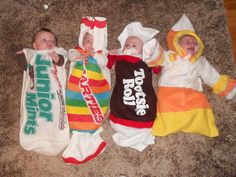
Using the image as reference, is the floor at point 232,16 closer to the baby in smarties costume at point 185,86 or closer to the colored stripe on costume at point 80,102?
the baby in smarties costume at point 185,86

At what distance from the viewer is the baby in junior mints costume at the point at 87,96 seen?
168 cm

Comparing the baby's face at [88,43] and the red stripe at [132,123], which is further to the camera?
the baby's face at [88,43]

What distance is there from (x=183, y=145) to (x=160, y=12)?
2.50 ft

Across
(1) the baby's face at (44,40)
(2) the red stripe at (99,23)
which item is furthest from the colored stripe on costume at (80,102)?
(2) the red stripe at (99,23)

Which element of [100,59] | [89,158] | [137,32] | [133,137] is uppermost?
[137,32]

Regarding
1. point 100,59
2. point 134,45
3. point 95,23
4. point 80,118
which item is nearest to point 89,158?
point 80,118

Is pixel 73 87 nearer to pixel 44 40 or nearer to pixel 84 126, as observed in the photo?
pixel 84 126

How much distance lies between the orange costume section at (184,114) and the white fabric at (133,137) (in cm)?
5

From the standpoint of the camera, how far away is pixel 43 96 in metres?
1.72

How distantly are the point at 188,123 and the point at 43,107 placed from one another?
73 cm

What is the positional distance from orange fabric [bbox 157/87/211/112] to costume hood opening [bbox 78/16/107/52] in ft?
1.44

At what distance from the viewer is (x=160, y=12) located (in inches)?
75.6

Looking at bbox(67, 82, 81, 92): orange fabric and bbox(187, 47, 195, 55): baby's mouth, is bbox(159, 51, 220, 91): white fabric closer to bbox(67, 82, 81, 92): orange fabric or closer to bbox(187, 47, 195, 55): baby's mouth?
bbox(187, 47, 195, 55): baby's mouth

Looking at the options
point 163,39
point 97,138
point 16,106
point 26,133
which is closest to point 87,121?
point 97,138
